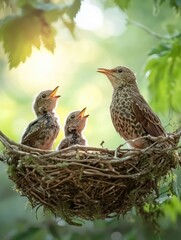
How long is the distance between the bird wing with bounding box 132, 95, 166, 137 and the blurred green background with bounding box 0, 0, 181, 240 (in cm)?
16

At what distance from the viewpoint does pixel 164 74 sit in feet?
20.2

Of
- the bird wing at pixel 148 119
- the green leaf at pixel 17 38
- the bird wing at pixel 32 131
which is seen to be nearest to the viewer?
the green leaf at pixel 17 38

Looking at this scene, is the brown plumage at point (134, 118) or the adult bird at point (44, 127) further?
the adult bird at point (44, 127)

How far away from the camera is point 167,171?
529 centimetres

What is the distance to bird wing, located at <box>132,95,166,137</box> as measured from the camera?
5.74 metres

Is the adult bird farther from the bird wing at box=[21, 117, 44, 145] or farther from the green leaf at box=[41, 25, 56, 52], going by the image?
the green leaf at box=[41, 25, 56, 52]

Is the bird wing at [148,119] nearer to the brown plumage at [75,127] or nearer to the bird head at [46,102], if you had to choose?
the brown plumage at [75,127]

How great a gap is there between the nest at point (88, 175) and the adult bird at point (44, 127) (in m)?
0.58

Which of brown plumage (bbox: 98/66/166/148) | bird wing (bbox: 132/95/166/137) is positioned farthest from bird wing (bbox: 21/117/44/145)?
bird wing (bbox: 132/95/166/137)

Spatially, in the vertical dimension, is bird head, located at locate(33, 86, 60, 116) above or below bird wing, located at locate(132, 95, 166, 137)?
above

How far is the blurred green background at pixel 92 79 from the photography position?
18.3 ft

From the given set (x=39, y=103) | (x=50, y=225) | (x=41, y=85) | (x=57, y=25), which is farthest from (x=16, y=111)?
(x=57, y=25)

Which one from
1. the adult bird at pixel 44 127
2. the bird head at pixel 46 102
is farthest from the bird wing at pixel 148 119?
the bird head at pixel 46 102

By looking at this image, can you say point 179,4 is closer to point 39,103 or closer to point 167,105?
point 167,105
